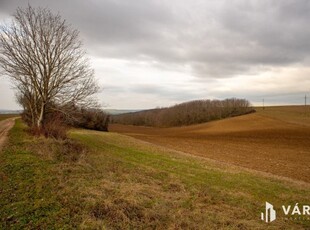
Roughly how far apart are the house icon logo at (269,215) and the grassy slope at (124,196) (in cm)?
21

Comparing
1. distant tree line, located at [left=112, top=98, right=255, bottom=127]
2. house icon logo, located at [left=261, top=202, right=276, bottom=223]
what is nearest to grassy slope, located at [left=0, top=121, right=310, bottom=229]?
house icon logo, located at [left=261, top=202, right=276, bottom=223]

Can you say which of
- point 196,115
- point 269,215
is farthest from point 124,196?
point 196,115

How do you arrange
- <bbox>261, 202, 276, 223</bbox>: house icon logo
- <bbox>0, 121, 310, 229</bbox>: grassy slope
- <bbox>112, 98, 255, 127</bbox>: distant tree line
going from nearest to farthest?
<bbox>0, 121, 310, 229</bbox>: grassy slope, <bbox>261, 202, 276, 223</bbox>: house icon logo, <bbox>112, 98, 255, 127</bbox>: distant tree line

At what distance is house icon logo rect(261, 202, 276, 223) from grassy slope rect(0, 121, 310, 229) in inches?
A: 8.1

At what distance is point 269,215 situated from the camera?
834 centimetres

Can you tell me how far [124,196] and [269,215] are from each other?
191 inches

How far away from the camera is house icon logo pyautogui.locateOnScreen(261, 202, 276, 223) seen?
787cm

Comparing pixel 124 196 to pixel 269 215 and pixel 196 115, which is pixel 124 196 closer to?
pixel 269 215

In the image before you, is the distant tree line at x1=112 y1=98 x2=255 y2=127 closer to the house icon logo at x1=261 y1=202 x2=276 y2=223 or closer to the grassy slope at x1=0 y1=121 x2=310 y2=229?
the grassy slope at x1=0 y1=121 x2=310 y2=229

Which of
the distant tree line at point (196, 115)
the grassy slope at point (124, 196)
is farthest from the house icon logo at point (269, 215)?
the distant tree line at point (196, 115)

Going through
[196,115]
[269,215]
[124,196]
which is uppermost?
[196,115]

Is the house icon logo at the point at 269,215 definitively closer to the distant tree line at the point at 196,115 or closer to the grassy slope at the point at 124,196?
the grassy slope at the point at 124,196

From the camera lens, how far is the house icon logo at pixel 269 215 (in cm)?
787

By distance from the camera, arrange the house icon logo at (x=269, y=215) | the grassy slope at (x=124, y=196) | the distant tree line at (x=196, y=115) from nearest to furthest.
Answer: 1. the grassy slope at (x=124, y=196)
2. the house icon logo at (x=269, y=215)
3. the distant tree line at (x=196, y=115)
